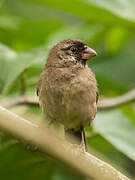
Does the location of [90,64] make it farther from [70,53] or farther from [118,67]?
[70,53]

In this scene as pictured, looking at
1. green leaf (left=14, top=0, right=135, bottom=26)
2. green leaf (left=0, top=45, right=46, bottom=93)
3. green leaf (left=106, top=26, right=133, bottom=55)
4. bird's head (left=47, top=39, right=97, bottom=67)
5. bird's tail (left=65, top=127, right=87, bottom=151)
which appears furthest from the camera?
green leaf (left=106, top=26, right=133, bottom=55)

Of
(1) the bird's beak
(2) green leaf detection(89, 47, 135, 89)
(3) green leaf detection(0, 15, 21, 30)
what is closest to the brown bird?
(1) the bird's beak

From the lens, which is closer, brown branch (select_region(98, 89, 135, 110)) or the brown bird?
the brown bird

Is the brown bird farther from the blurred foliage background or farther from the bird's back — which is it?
the blurred foliage background

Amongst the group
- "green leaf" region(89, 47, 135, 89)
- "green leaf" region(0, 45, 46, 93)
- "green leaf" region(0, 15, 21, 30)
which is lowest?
"green leaf" region(89, 47, 135, 89)

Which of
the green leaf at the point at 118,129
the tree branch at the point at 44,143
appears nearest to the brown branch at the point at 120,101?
the green leaf at the point at 118,129

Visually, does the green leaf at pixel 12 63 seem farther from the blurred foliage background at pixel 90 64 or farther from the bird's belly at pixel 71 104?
the bird's belly at pixel 71 104

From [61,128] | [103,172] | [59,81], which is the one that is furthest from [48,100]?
[103,172]
